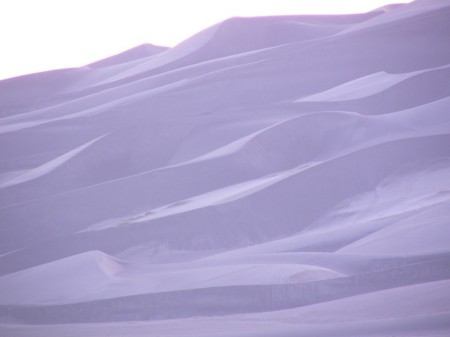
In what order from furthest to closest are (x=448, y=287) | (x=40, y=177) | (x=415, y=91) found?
(x=415, y=91)
(x=40, y=177)
(x=448, y=287)

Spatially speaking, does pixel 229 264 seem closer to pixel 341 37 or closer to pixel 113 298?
pixel 113 298

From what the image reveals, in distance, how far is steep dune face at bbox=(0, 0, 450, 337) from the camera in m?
7.59

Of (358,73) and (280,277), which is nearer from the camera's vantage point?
(280,277)

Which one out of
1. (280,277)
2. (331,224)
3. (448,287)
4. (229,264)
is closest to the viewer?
(448,287)

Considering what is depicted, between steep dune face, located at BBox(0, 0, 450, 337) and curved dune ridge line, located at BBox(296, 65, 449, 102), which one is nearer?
steep dune face, located at BBox(0, 0, 450, 337)

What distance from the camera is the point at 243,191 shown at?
41.9 ft

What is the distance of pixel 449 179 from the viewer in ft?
40.4

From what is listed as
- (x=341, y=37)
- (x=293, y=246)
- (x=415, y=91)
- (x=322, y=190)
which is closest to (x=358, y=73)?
(x=341, y=37)

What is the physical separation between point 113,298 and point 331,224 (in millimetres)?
4575

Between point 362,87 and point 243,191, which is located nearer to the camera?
point 243,191

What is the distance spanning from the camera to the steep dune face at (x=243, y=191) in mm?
7586

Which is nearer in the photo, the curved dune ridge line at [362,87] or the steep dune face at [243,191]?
the steep dune face at [243,191]

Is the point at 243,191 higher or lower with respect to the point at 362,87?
lower

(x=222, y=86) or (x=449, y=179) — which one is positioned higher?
(x=222, y=86)
